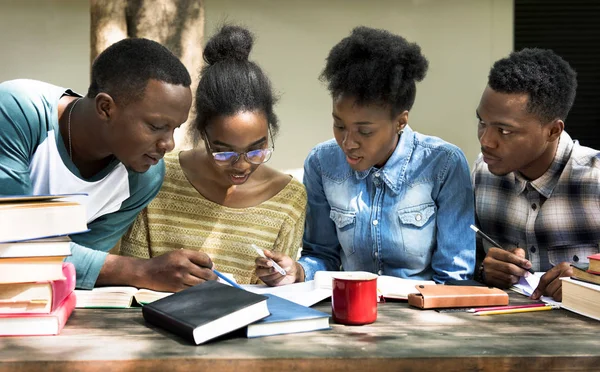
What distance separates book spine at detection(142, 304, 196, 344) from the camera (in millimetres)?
1994

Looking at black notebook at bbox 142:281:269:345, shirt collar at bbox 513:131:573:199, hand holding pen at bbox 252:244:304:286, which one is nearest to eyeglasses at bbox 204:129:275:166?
hand holding pen at bbox 252:244:304:286

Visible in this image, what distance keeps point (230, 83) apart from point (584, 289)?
5.13 ft

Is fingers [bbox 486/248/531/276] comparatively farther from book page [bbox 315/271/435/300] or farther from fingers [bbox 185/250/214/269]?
fingers [bbox 185/250/214/269]

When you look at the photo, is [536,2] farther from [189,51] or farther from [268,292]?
[268,292]

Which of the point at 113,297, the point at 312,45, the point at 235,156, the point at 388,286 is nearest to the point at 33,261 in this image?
the point at 113,297

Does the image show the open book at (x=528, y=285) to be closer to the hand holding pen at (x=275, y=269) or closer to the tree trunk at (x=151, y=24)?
the hand holding pen at (x=275, y=269)

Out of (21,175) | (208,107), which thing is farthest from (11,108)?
(208,107)

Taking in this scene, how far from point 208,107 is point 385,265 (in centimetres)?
98

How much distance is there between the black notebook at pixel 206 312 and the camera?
200 cm

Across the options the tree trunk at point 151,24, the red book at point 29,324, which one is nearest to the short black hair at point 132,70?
the red book at point 29,324

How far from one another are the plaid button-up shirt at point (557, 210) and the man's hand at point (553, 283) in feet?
2.08

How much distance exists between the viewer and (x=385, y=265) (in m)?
3.24

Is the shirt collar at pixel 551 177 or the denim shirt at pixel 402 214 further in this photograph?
the shirt collar at pixel 551 177

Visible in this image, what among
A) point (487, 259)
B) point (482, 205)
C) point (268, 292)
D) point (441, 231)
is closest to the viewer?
point (268, 292)
